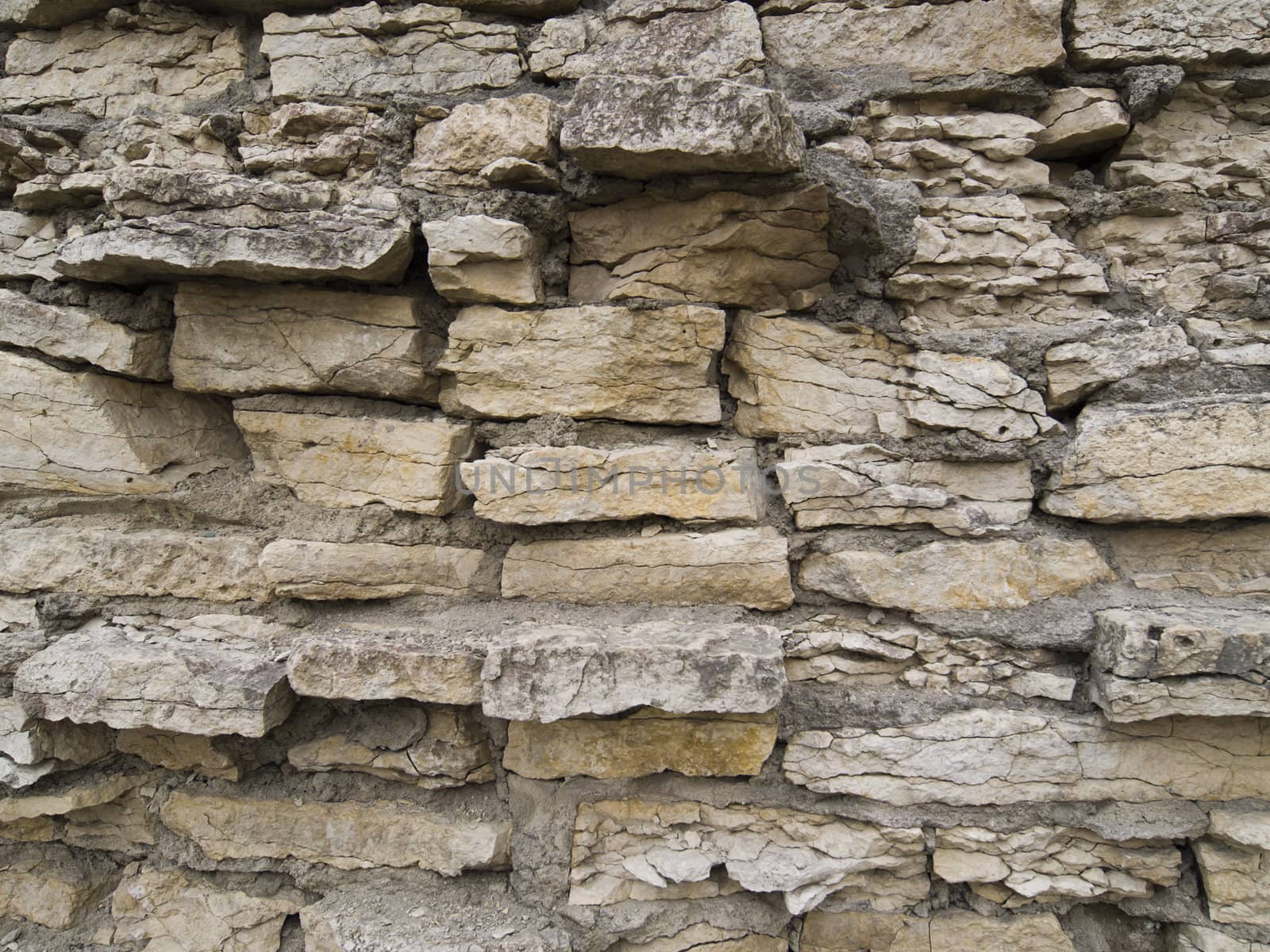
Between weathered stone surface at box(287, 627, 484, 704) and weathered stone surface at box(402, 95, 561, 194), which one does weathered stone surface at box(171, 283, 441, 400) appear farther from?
weathered stone surface at box(287, 627, 484, 704)

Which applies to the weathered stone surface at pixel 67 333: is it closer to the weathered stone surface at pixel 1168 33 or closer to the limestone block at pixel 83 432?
the limestone block at pixel 83 432

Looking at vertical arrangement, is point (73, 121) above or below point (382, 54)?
below

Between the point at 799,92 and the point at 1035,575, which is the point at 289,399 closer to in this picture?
the point at 799,92

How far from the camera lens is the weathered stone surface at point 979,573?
87.4 inches

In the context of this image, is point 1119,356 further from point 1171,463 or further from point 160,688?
point 160,688

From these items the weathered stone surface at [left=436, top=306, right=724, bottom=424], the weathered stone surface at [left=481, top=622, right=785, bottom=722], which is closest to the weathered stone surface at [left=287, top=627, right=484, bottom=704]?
the weathered stone surface at [left=481, top=622, right=785, bottom=722]

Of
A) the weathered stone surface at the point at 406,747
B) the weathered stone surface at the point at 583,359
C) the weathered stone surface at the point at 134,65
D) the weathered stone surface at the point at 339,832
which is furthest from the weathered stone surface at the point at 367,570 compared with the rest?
the weathered stone surface at the point at 134,65

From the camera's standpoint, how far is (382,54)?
2.43 m

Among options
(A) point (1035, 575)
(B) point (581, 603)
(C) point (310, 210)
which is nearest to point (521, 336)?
(C) point (310, 210)

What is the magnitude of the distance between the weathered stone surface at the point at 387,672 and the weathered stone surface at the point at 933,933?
4.57ft

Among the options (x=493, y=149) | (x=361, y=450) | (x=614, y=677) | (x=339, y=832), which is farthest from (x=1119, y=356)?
(x=339, y=832)

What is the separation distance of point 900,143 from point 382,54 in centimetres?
184

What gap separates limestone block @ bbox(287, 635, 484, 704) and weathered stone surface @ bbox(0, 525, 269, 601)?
425 mm

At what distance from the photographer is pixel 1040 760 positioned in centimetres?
214
